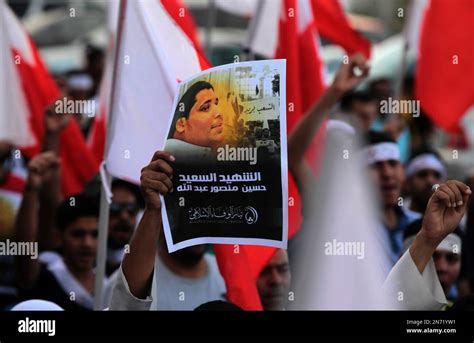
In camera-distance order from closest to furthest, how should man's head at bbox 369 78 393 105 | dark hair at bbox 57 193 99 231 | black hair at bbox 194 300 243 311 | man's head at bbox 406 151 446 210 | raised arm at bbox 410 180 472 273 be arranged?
raised arm at bbox 410 180 472 273
black hair at bbox 194 300 243 311
dark hair at bbox 57 193 99 231
man's head at bbox 406 151 446 210
man's head at bbox 369 78 393 105

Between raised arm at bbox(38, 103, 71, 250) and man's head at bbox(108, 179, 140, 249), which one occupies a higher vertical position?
raised arm at bbox(38, 103, 71, 250)

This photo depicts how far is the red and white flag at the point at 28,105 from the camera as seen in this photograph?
22.1 feet

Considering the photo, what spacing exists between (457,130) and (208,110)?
389 centimetres

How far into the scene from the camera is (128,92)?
16.1ft

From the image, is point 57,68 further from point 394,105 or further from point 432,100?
point 394,105

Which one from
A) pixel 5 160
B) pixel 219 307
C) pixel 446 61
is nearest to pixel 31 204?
pixel 5 160

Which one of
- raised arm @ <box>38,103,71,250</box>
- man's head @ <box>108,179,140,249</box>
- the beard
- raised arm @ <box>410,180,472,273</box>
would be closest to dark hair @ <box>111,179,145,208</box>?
man's head @ <box>108,179,140,249</box>

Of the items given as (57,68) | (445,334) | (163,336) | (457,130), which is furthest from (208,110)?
(57,68)

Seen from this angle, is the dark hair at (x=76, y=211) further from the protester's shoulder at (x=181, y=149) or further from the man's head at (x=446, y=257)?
the protester's shoulder at (x=181, y=149)

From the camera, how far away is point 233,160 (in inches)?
161

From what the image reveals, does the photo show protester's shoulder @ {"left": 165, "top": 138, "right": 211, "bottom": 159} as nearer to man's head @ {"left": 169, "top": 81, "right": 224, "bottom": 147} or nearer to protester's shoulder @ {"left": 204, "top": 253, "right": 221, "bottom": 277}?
man's head @ {"left": 169, "top": 81, "right": 224, "bottom": 147}

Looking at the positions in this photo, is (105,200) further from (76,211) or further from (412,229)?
(412,229)

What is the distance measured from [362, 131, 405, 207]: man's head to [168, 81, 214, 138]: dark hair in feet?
6.46

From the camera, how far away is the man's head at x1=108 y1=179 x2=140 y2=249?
6.13 m
